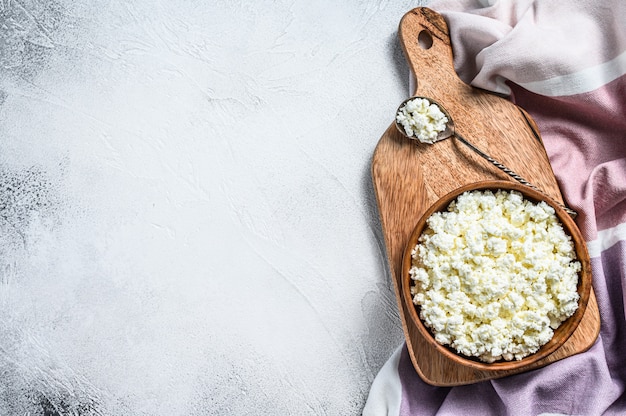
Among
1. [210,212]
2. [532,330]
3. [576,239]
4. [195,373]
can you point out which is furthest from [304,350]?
[576,239]

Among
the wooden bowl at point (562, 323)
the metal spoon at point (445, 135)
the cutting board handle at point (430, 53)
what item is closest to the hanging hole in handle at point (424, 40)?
the cutting board handle at point (430, 53)

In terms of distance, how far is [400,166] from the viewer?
112 centimetres

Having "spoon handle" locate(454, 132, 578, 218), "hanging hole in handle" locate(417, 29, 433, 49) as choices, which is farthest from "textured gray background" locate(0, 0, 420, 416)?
"spoon handle" locate(454, 132, 578, 218)

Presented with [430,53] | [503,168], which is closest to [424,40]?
[430,53]

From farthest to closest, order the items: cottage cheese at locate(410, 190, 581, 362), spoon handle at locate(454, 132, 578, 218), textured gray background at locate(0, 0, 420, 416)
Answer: textured gray background at locate(0, 0, 420, 416)
spoon handle at locate(454, 132, 578, 218)
cottage cheese at locate(410, 190, 581, 362)

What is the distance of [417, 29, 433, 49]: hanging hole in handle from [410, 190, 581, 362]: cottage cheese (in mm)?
333

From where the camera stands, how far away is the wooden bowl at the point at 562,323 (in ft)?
3.16

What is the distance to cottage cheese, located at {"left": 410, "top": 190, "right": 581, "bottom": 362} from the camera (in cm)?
96

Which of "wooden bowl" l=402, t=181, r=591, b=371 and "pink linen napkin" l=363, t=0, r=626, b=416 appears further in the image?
"pink linen napkin" l=363, t=0, r=626, b=416

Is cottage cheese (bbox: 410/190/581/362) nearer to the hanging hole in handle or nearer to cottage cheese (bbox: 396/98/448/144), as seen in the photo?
cottage cheese (bbox: 396/98/448/144)

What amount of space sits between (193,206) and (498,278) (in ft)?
1.90

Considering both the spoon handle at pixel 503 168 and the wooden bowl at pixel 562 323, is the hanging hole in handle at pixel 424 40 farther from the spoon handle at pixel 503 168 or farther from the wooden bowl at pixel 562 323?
the wooden bowl at pixel 562 323

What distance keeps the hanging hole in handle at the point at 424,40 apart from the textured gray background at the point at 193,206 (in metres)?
0.06

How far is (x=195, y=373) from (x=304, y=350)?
212 millimetres
